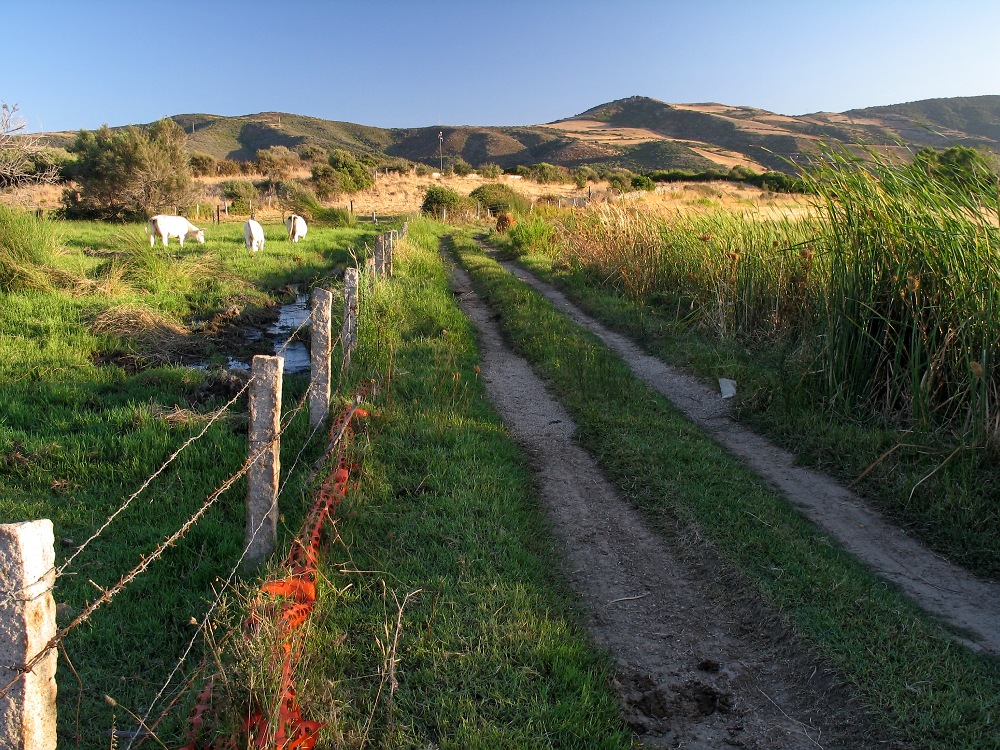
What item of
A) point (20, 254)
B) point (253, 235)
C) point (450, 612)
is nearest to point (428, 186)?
point (253, 235)

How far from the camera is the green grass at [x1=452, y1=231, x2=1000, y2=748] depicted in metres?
2.94

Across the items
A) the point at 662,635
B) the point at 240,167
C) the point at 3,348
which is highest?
the point at 240,167

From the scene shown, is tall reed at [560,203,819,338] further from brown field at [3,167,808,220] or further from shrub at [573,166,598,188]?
shrub at [573,166,598,188]

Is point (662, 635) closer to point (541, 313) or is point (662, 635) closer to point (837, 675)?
point (837, 675)

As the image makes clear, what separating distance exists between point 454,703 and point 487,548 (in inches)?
48.1

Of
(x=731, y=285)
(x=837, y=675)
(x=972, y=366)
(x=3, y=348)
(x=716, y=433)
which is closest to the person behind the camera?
(x=837, y=675)

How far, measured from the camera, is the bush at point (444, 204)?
33.9 m

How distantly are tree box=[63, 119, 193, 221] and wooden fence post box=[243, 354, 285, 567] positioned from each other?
24471mm

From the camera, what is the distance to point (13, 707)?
172 centimetres

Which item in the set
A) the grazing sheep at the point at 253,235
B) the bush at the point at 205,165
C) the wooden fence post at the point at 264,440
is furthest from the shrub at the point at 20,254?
the bush at the point at 205,165

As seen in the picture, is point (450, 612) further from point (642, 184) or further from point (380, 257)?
point (642, 184)

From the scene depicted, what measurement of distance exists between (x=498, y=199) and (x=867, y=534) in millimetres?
31831

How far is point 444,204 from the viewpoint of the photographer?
34250 mm

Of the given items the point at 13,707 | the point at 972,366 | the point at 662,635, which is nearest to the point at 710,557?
the point at 662,635
